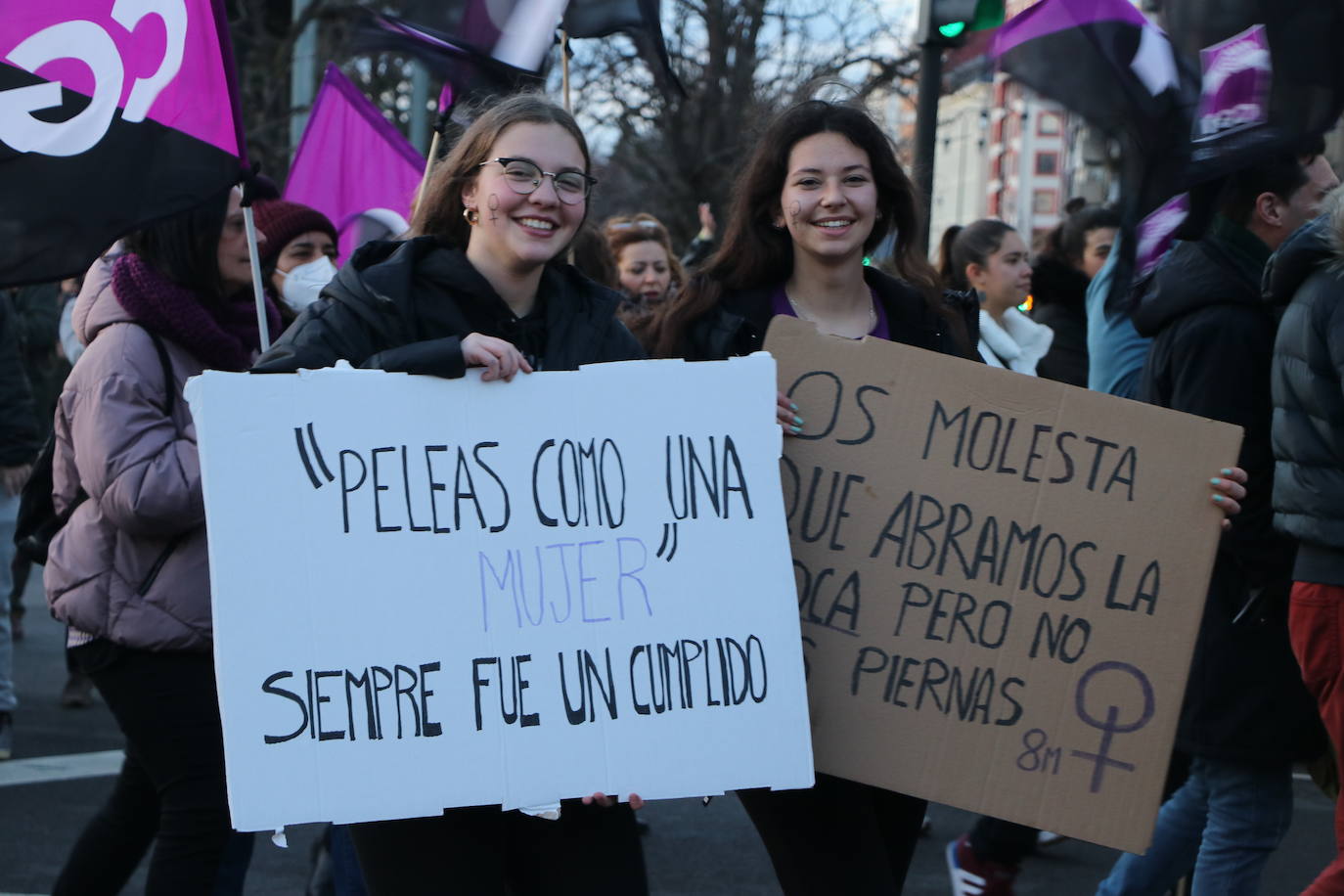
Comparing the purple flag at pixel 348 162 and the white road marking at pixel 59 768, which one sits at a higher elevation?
the purple flag at pixel 348 162

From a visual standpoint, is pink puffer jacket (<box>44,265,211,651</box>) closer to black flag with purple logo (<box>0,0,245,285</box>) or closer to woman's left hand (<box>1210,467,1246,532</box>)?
black flag with purple logo (<box>0,0,245,285</box>)

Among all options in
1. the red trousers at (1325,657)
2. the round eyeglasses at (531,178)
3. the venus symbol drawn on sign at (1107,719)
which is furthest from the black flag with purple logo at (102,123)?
the red trousers at (1325,657)

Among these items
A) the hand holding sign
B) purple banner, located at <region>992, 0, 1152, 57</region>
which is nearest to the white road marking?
the hand holding sign

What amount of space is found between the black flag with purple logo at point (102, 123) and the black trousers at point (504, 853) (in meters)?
1.39

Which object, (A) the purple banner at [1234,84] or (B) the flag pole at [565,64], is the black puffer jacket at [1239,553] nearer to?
(A) the purple banner at [1234,84]

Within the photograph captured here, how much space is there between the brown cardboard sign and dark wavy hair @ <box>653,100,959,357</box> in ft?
1.57

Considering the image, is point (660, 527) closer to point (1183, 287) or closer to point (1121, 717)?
point (1121, 717)

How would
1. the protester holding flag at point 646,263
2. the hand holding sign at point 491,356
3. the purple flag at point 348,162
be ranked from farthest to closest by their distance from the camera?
the protester holding flag at point 646,263 < the purple flag at point 348,162 < the hand holding sign at point 491,356

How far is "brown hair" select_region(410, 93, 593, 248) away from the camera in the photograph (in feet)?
9.73

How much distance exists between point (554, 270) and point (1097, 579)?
110cm

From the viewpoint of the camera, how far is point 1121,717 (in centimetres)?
298

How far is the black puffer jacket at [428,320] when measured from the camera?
2.73 meters

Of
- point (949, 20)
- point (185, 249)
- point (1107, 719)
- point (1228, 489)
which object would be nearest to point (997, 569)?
point (1107, 719)

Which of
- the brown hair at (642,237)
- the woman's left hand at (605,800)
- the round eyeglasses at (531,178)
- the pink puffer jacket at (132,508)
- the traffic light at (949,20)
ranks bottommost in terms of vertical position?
the woman's left hand at (605,800)
